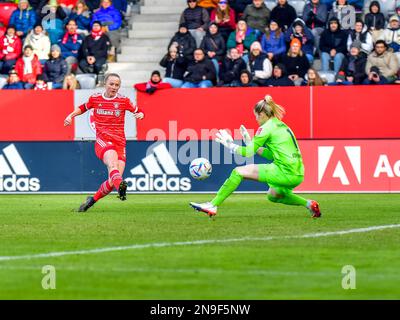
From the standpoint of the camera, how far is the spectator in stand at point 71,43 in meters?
27.4

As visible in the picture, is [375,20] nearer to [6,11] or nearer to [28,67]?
[28,67]

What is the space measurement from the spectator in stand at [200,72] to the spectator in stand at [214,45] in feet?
1.75

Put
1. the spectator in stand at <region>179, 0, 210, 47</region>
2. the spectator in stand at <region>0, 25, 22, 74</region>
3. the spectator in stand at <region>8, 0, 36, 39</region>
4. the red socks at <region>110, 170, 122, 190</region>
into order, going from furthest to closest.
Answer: the spectator in stand at <region>8, 0, 36, 39</region>
the spectator in stand at <region>0, 25, 22, 74</region>
the spectator in stand at <region>179, 0, 210, 47</region>
the red socks at <region>110, 170, 122, 190</region>

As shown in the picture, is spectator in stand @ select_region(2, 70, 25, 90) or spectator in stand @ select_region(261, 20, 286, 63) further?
spectator in stand @ select_region(2, 70, 25, 90)

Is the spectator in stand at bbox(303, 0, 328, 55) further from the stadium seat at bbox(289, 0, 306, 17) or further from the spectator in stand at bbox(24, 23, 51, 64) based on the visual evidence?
the spectator in stand at bbox(24, 23, 51, 64)

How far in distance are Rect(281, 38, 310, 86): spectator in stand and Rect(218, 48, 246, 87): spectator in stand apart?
1.01 meters

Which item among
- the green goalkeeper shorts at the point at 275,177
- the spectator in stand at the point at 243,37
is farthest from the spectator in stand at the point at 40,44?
the green goalkeeper shorts at the point at 275,177

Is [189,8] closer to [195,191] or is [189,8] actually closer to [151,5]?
[151,5]

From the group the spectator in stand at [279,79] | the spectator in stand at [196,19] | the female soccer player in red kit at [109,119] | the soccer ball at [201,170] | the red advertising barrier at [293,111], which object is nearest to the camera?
the soccer ball at [201,170]

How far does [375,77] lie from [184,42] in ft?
15.1

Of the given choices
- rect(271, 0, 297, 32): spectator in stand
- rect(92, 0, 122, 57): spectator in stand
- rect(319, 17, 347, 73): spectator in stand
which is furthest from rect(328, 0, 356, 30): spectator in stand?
rect(92, 0, 122, 57): spectator in stand

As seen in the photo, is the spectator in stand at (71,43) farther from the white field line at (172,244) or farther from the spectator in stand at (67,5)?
the white field line at (172,244)

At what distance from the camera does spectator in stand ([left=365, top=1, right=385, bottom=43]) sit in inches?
1009

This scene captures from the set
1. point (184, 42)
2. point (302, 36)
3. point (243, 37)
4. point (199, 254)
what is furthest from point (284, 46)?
point (199, 254)
